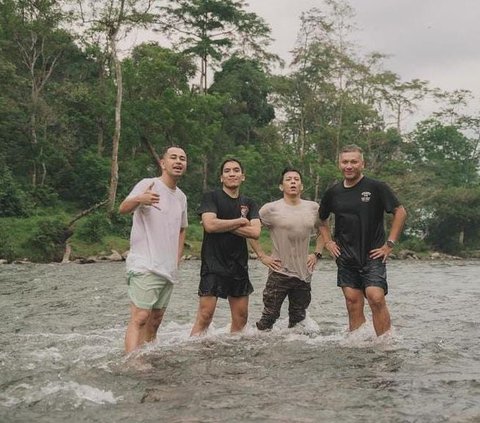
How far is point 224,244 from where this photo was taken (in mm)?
6488

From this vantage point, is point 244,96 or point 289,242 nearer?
point 289,242

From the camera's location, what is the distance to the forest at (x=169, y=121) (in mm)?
31703

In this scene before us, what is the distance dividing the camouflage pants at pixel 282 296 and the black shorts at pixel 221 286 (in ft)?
1.73

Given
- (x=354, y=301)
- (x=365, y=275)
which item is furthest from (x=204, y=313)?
(x=365, y=275)

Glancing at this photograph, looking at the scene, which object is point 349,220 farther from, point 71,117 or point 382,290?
point 71,117

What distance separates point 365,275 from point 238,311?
1.52m

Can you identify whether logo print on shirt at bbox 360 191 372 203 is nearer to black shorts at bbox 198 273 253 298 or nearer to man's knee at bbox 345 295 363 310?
man's knee at bbox 345 295 363 310

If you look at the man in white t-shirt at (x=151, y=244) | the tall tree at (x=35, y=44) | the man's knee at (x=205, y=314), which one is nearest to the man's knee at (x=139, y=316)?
the man in white t-shirt at (x=151, y=244)

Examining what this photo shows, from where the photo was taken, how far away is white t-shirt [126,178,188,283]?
5.57 m

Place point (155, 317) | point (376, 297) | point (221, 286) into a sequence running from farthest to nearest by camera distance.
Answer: point (221, 286) < point (376, 297) < point (155, 317)

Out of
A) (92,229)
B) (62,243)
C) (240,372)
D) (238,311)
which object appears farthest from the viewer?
(92,229)

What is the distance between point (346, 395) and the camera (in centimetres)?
445

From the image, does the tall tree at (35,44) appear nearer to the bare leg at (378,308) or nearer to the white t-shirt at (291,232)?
the white t-shirt at (291,232)

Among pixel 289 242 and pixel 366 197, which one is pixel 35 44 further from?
pixel 366 197
